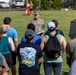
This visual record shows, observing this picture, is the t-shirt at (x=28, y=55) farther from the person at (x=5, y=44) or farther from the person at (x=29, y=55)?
the person at (x=5, y=44)

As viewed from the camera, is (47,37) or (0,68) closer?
(0,68)

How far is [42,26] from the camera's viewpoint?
1080cm

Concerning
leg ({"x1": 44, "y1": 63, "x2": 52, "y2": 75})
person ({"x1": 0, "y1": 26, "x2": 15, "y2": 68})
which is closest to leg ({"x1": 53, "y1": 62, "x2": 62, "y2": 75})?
leg ({"x1": 44, "y1": 63, "x2": 52, "y2": 75})

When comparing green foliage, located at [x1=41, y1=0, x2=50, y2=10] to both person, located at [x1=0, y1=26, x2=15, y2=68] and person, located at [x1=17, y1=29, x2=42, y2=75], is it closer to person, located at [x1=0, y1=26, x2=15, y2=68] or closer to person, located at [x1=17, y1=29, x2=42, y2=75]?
person, located at [x1=0, y1=26, x2=15, y2=68]

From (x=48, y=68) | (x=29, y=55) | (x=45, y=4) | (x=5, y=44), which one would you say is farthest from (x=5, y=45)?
(x=45, y=4)

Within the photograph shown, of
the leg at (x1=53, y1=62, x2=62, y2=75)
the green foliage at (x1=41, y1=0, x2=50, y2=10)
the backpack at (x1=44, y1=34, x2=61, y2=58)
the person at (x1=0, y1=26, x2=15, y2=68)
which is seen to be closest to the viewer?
the backpack at (x1=44, y1=34, x2=61, y2=58)

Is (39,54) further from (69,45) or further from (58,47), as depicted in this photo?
(69,45)

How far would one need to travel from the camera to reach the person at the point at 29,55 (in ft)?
22.6

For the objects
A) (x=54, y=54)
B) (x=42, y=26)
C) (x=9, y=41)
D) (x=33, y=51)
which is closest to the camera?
(x=33, y=51)

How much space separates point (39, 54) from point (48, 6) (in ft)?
121

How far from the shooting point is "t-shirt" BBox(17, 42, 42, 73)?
6887 mm

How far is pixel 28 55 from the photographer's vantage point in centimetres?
695

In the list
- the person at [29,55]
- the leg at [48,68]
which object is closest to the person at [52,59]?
the leg at [48,68]

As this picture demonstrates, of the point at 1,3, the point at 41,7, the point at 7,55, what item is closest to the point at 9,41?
the point at 7,55
